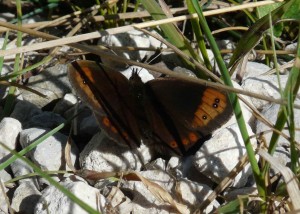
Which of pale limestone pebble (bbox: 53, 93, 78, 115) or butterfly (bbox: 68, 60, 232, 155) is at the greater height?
butterfly (bbox: 68, 60, 232, 155)

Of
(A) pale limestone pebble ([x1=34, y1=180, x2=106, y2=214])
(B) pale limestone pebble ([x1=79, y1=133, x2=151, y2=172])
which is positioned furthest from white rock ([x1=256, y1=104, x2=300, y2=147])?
(A) pale limestone pebble ([x1=34, y1=180, x2=106, y2=214])

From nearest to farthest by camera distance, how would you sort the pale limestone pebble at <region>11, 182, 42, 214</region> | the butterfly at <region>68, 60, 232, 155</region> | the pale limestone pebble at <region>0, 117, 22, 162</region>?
the pale limestone pebble at <region>11, 182, 42, 214</region>, the butterfly at <region>68, 60, 232, 155</region>, the pale limestone pebble at <region>0, 117, 22, 162</region>

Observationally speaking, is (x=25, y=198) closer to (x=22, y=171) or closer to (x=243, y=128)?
(x=22, y=171)

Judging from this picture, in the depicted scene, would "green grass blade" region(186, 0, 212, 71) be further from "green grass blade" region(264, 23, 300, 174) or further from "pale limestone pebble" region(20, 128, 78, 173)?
"green grass blade" region(264, 23, 300, 174)

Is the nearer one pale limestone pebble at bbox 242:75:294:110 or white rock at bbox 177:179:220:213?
white rock at bbox 177:179:220:213

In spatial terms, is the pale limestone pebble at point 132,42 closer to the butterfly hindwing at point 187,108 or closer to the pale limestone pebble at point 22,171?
the butterfly hindwing at point 187,108

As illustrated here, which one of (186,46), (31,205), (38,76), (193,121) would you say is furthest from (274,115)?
(38,76)

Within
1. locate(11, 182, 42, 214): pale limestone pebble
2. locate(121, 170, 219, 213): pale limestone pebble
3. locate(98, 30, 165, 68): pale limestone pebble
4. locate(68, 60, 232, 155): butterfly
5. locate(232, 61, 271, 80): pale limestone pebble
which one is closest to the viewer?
locate(121, 170, 219, 213): pale limestone pebble
